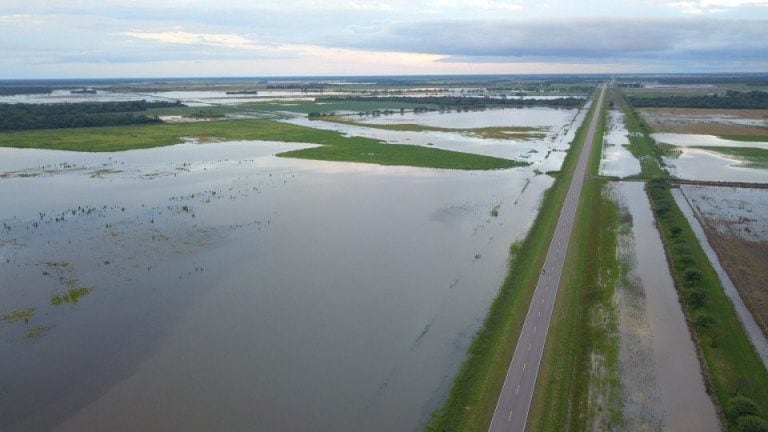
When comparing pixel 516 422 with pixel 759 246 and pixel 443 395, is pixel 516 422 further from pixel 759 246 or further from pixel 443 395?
pixel 759 246

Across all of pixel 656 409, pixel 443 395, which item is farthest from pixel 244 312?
pixel 656 409

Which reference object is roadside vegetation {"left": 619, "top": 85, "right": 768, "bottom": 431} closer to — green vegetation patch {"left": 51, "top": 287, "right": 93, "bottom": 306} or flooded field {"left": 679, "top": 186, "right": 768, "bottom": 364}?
flooded field {"left": 679, "top": 186, "right": 768, "bottom": 364}

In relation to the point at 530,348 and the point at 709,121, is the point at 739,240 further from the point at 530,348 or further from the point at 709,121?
the point at 709,121

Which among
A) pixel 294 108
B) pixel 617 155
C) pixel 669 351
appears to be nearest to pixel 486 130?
pixel 617 155

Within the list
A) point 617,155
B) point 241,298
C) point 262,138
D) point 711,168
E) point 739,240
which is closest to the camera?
point 241,298

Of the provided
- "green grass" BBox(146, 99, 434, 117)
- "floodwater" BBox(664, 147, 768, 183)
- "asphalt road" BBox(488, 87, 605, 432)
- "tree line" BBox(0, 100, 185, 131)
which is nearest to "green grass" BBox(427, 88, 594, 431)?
"asphalt road" BBox(488, 87, 605, 432)

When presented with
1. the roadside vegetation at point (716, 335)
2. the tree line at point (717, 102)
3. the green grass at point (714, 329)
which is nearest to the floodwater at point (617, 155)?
the roadside vegetation at point (716, 335)
